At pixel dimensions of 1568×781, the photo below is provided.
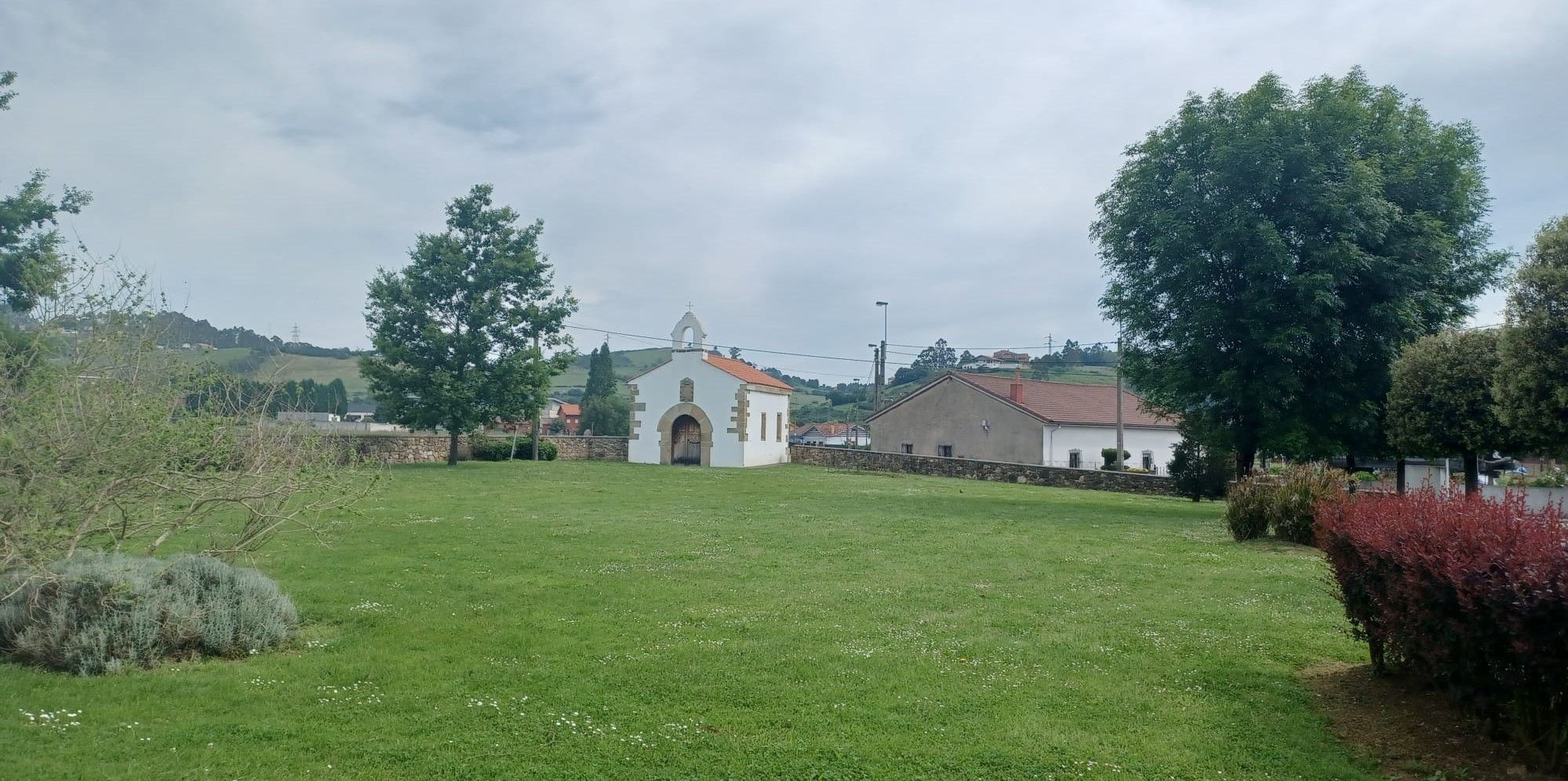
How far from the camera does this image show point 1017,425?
150 ft

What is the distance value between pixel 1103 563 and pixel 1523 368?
6.17 metres

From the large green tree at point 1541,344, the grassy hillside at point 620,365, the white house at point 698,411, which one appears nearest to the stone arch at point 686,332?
the white house at point 698,411

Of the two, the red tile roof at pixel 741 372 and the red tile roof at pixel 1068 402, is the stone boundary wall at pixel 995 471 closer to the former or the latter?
the red tile roof at pixel 741 372

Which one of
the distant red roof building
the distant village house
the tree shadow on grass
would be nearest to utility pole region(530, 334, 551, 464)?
the tree shadow on grass

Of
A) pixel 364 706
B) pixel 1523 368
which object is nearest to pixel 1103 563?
pixel 1523 368

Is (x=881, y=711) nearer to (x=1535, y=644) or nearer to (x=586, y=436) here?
(x=1535, y=644)

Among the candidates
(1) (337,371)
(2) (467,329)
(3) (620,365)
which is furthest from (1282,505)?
(3) (620,365)

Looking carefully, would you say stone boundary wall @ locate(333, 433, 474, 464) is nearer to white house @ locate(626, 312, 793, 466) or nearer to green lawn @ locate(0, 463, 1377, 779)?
white house @ locate(626, 312, 793, 466)

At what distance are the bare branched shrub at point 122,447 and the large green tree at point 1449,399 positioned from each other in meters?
18.5

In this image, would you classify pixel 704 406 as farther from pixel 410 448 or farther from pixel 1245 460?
pixel 1245 460

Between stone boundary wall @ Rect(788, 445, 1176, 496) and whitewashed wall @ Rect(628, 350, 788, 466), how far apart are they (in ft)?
12.5

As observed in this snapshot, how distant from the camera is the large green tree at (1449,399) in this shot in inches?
674

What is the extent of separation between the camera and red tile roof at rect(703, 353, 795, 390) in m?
46.7

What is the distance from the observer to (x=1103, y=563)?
42.5 feet
